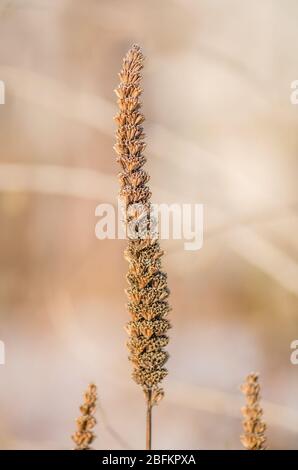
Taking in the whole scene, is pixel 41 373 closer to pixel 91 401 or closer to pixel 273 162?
pixel 273 162

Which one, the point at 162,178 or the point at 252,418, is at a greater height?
the point at 162,178

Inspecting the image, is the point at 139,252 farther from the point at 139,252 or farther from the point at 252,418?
the point at 252,418

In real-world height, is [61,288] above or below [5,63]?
below

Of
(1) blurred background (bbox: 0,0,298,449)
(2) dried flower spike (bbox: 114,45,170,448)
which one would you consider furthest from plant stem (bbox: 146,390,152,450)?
(1) blurred background (bbox: 0,0,298,449)

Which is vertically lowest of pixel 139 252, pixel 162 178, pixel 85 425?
pixel 85 425

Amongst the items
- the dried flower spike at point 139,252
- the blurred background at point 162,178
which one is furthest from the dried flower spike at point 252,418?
the blurred background at point 162,178

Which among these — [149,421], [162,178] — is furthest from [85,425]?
[162,178]

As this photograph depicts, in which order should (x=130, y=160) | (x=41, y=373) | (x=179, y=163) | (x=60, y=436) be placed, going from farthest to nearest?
(x=179, y=163) → (x=41, y=373) → (x=60, y=436) → (x=130, y=160)
